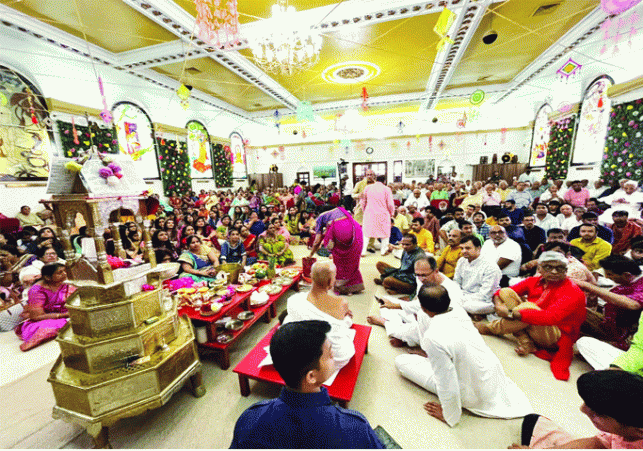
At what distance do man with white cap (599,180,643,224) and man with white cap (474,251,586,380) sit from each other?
180 inches

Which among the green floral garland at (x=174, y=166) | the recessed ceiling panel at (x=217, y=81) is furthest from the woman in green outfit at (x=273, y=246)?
the green floral garland at (x=174, y=166)

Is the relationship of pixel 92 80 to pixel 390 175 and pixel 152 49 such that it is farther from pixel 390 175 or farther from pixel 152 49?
pixel 390 175

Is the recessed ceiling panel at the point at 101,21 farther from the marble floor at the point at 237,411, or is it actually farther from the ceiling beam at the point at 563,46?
the ceiling beam at the point at 563,46

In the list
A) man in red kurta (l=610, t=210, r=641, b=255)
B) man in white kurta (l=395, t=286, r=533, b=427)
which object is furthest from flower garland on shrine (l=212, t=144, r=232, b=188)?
man in red kurta (l=610, t=210, r=641, b=255)

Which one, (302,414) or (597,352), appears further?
(597,352)

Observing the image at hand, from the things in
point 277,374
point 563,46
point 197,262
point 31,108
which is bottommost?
point 277,374

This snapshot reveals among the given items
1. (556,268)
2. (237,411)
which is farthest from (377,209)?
(237,411)

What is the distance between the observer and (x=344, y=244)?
161 inches

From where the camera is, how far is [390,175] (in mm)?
16625

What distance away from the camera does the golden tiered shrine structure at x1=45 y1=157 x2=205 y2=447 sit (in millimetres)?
1773

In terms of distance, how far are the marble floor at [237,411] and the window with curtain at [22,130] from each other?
5.63 metres

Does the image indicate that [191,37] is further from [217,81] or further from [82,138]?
[217,81]

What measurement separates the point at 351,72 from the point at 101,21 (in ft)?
22.6

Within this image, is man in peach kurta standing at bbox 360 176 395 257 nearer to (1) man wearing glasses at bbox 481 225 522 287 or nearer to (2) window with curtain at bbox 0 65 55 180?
(1) man wearing glasses at bbox 481 225 522 287
